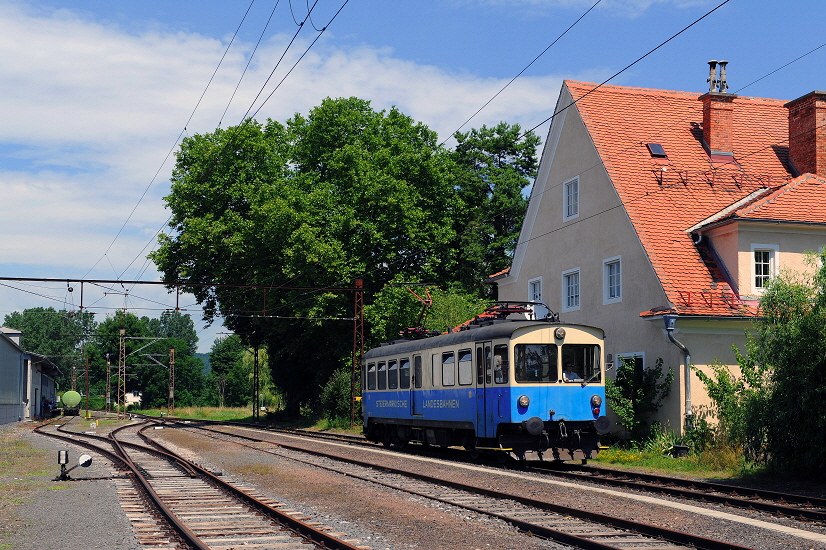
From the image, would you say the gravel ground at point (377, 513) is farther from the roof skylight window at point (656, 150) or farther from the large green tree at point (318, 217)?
the large green tree at point (318, 217)

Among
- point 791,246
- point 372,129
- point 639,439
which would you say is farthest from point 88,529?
point 372,129

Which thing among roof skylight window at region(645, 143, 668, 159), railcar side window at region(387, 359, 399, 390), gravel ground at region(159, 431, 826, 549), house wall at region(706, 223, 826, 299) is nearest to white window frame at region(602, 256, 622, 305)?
house wall at region(706, 223, 826, 299)

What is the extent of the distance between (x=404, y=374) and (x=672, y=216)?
856 cm

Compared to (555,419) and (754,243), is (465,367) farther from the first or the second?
(754,243)

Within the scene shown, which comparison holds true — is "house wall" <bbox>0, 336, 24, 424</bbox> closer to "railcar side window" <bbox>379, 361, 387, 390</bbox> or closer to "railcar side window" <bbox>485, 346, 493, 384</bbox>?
"railcar side window" <bbox>379, 361, 387, 390</bbox>

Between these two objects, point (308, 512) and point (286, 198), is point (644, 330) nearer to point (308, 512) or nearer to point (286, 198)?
point (308, 512)

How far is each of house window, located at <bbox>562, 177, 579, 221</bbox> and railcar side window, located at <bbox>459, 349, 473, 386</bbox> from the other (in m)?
8.53

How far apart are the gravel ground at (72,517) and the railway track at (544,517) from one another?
178 inches

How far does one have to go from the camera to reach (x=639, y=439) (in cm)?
2308

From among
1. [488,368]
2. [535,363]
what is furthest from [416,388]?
[535,363]

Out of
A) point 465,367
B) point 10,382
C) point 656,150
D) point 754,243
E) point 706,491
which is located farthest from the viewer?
point 10,382

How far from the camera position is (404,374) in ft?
82.3

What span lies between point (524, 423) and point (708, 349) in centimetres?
579

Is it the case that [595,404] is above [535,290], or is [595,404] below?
below
